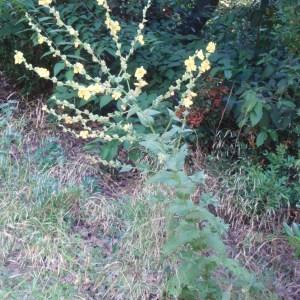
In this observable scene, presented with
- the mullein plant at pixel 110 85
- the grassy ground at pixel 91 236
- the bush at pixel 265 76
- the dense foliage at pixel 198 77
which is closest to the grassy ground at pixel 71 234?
the grassy ground at pixel 91 236

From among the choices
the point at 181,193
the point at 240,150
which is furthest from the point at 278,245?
the point at 181,193

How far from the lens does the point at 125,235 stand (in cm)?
374

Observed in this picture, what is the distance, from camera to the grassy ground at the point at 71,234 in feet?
11.1

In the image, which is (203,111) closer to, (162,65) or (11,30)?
(162,65)

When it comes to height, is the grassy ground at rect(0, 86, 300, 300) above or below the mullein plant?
below

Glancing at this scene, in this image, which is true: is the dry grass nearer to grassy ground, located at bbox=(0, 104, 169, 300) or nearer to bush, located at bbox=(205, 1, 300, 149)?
bush, located at bbox=(205, 1, 300, 149)

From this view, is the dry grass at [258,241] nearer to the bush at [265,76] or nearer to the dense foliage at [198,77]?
the dense foliage at [198,77]

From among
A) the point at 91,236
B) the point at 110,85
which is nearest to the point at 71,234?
the point at 91,236

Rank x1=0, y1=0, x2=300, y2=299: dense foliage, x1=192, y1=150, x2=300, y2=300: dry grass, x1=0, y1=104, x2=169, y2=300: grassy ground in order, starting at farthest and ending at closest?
x1=0, y1=0, x2=300, y2=299: dense foliage, x1=192, y1=150, x2=300, y2=300: dry grass, x1=0, y1=104, x2=169, y2=300: grassy ground

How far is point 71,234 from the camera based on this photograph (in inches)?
150

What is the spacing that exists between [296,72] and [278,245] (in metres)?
1.13

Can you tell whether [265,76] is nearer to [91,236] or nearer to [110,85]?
[110,85]

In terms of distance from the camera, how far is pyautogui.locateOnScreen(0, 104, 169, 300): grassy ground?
3.39 m

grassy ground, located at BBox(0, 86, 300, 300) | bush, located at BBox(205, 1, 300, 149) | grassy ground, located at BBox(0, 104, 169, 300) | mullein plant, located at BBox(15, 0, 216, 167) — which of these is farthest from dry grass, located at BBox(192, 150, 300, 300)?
mullein plant, located at BBox(15, 0, 216, 167)
